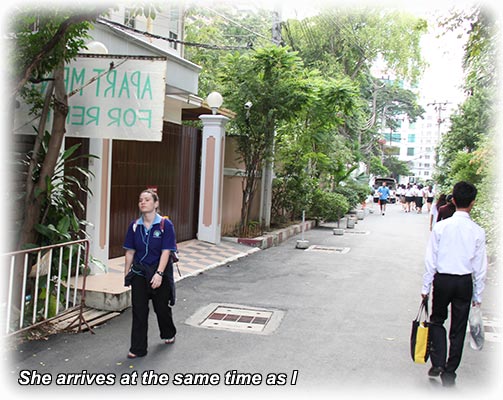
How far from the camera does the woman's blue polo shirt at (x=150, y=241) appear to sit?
200 inches

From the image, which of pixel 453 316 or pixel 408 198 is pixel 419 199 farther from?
pixel 453 316

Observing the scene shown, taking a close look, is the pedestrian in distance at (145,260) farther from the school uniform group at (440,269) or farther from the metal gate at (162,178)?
the metal gate at (162,178)

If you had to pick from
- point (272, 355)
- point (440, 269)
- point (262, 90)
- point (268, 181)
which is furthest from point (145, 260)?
point (268, 181)

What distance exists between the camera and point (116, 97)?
20.2 feet

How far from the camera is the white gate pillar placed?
490 inches

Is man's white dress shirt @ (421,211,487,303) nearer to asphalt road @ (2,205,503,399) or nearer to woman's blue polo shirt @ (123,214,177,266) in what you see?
asphalt road @ (2,205,503,399)

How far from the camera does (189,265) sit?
31.8 feet

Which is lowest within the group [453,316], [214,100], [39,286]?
[39,286]

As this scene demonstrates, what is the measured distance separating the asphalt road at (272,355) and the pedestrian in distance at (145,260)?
11.7 inches

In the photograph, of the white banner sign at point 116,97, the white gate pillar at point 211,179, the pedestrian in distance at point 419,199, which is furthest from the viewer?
the pedestrian in distance at point 419,199

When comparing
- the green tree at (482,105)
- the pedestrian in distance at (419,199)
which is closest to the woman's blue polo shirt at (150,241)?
the green tree at (482,105)

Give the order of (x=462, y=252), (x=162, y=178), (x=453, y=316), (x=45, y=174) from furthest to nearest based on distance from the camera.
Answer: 1. (x=162, y=178)
2. (x=45, y=174)
3. (x=453, y=316)
4. (x=462, y=252)

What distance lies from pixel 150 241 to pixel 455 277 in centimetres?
277

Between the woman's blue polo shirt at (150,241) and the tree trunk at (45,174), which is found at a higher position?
the tree trunk at (45,174)
